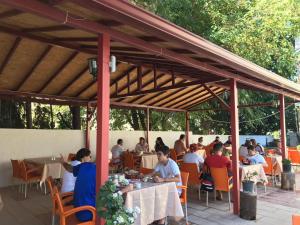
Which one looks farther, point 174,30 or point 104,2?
point 174,30

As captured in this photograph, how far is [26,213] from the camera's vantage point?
548cm

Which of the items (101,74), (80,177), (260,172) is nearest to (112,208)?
(80,177)

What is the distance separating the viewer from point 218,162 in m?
6.04

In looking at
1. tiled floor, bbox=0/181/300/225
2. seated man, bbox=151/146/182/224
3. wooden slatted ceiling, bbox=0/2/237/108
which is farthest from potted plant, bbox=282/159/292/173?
seated man, bbox=151/146/182/224

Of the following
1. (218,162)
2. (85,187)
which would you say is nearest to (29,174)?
(85,187)

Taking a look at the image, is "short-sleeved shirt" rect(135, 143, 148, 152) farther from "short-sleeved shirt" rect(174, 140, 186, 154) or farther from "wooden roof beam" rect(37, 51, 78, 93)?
"wooden roof beam" rect(37, 51, 78, 93)

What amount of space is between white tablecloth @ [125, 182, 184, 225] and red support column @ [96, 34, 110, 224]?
19.9 inches

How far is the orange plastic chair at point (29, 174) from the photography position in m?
6.71

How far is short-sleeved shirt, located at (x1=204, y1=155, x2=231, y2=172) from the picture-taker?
19.7ft

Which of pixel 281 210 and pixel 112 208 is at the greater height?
pixel 112 208

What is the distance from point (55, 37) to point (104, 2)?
333cm

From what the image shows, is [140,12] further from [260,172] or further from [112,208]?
[260,172]

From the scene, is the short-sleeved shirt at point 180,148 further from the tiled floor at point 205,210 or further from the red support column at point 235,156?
the red support column at point 235,156

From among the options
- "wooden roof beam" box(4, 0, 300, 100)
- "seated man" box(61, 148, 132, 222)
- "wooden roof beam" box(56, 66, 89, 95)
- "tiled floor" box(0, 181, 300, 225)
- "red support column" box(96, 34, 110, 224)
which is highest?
"wooden roof beam" box(56, 66, 89, 95)
